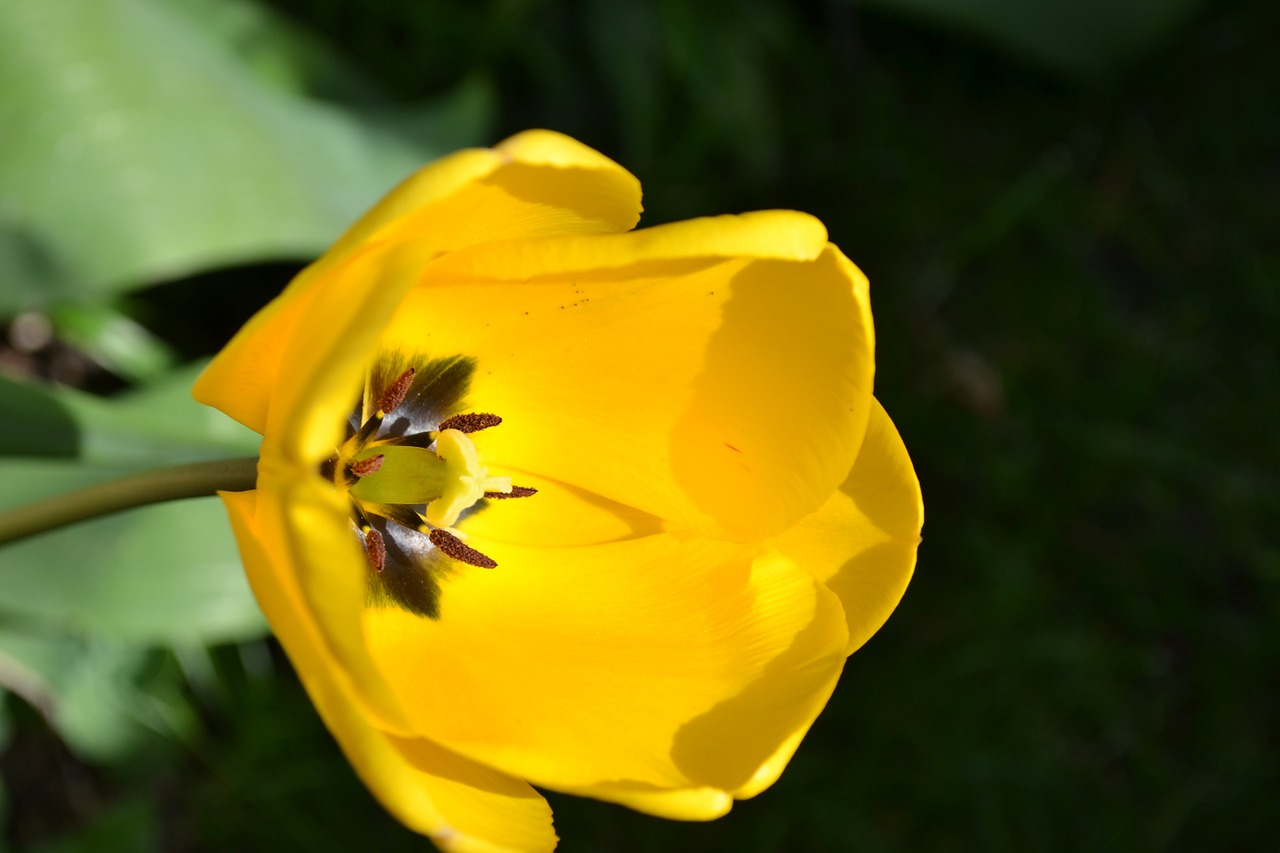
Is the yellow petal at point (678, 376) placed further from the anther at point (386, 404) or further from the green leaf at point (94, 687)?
the green leaf at point (94, 687)

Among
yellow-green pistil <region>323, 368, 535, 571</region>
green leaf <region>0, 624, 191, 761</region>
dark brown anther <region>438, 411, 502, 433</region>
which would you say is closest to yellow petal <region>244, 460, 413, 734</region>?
yellow-green pistil <region>323, 368, 535, 571</region>

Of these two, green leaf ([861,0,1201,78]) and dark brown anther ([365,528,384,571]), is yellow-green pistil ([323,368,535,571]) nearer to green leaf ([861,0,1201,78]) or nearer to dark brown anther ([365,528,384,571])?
dark brown anther ([365,528,384,571])

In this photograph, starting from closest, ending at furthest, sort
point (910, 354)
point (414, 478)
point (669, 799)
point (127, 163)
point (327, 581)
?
1. point (327, 581)
2. point (669, 799)
3. point (414, 478)
4. point (127, 163)
5. point (910, 354)

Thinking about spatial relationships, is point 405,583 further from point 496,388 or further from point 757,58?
point 757,58

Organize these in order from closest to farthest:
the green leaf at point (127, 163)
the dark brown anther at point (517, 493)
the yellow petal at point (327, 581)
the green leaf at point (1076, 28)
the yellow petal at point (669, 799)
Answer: the yellow petal at point (327, 581) → the yellow petal at point (669, 799) → the dark brown anther at point (517, 493) → the green leaf at point (127, 163) → the green leaf at point (1076, 28)

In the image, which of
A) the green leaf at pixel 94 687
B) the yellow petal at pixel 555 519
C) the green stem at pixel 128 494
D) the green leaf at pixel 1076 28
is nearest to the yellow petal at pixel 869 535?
the yellow petal at pixel 555 519

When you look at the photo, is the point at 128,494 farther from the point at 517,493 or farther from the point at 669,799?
the point at 669,799

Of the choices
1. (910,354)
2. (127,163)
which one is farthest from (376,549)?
(910,354)
